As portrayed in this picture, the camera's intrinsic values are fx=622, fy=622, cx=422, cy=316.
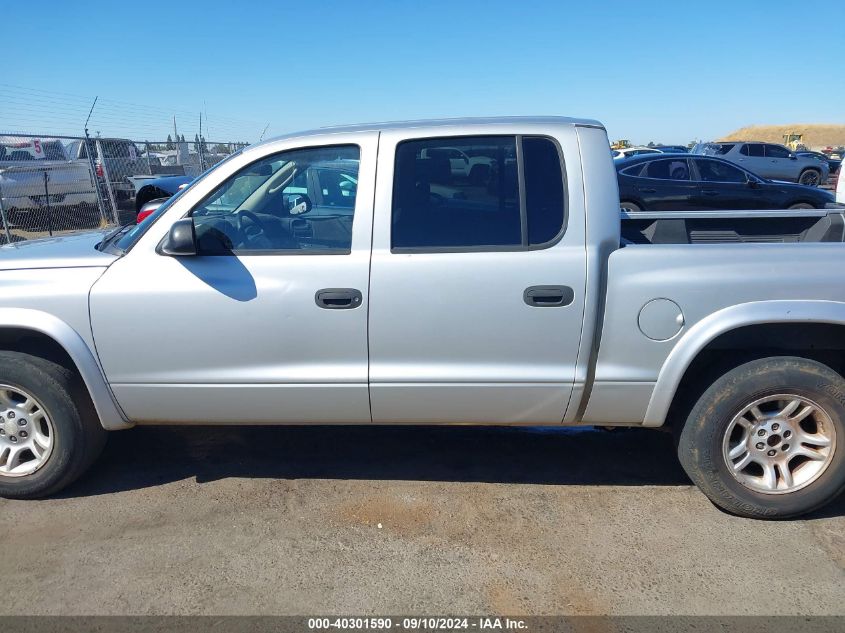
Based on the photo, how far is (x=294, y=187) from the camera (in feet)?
10.6

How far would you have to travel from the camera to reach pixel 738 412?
9.71ft

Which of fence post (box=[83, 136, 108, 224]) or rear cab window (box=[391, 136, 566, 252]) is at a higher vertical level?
rear cab window (box=[391, 136, 566, 252])

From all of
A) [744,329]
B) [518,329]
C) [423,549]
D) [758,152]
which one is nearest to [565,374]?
[518,329]

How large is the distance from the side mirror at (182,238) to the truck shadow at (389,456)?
4.55 feet

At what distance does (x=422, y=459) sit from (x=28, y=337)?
2.23 meters

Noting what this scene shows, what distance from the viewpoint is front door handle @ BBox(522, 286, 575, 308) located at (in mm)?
2842

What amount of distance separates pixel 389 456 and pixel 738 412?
1.93 metres

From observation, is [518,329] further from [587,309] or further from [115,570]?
[115,570]

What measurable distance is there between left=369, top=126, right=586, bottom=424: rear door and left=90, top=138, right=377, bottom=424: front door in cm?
12

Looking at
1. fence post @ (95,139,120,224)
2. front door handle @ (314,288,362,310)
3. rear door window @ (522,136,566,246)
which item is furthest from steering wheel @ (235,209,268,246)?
fence post @ (95,139,120,224)

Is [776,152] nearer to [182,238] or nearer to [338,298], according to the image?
[338,298]

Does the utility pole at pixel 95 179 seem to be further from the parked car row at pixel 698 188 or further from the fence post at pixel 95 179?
the parked car row at pixel 698 188

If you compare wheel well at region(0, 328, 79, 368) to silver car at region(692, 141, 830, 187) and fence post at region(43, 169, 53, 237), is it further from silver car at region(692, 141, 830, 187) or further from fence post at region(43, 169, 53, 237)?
silver car at region(692, 141, 830, 187)

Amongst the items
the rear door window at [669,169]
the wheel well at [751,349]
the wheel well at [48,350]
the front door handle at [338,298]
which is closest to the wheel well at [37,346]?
the wheel well at [48,350]
